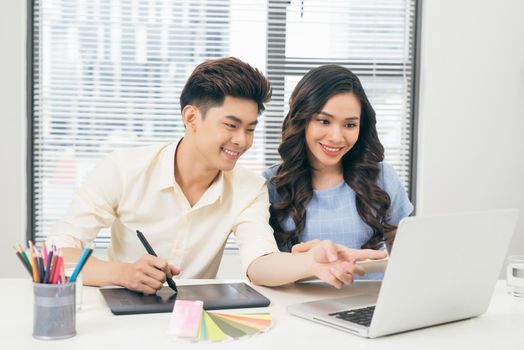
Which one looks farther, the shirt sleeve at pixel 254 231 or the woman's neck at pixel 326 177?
the woman's neck at pixel 326 177

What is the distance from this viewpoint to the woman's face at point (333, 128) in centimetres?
201

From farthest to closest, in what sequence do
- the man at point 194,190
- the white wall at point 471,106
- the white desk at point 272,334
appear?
1. the white wall at point 471,106
2. the man at point 194,190
3. the white desk at point 272,334

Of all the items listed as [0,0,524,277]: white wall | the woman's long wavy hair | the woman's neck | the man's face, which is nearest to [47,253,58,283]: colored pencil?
the man's face

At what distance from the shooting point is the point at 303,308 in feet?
4.11

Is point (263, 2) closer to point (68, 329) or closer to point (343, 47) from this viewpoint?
point (343, 47)

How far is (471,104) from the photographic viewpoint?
3191 millimetres

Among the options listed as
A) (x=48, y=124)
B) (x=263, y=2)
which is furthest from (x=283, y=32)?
(x=48, y=124)

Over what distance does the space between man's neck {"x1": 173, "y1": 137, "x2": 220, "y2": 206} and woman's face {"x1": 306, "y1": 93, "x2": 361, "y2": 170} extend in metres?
0.35

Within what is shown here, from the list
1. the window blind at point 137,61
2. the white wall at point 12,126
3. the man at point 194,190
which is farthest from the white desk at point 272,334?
the window blind at point 137,61

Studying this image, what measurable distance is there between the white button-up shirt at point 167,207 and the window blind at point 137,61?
1.37m

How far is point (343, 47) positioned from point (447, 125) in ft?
2.23

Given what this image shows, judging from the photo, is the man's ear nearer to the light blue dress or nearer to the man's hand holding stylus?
the light blue dress

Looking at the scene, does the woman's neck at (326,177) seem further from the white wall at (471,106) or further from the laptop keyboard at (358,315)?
the white wall at (471,106)

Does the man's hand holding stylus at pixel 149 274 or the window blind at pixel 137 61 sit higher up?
the window blind at pixel 137 61
